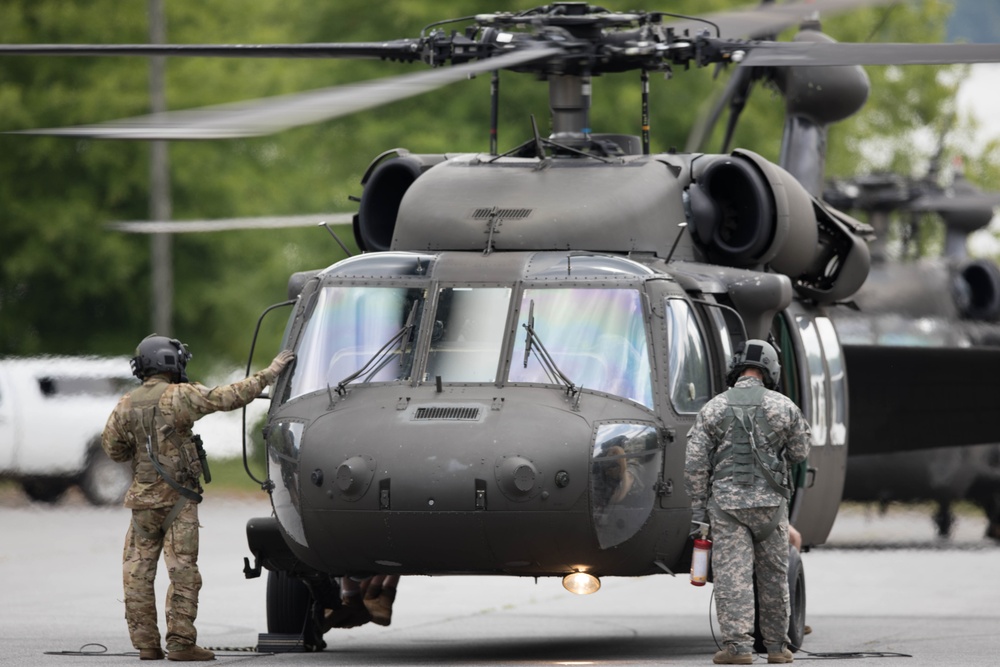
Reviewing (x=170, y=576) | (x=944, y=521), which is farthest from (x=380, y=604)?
(x=944, y=521)

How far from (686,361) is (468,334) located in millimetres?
1215

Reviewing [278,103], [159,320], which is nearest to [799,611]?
[278,103]

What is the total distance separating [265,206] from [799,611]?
23576mm

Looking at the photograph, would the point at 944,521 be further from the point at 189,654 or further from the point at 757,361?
the point at 189,654

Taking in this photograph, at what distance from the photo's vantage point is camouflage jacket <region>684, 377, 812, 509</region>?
36.4ft

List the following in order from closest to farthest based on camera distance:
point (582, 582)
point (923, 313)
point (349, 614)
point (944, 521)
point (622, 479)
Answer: point (622, 479)
point (582, 582)
point (349, 614)
point (923, 313)
point (944, 521)

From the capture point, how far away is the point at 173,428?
11.7 meters

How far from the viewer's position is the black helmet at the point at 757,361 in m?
11.3

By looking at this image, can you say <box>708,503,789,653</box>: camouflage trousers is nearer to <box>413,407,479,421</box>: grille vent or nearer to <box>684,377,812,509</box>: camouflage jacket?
<box>684,377,812,509</box>: camouflage jacket

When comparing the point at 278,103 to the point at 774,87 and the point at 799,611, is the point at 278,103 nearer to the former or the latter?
the point at 799,611

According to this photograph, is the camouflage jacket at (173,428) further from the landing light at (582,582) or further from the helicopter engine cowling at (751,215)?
the helicopter engine cowling at (751,215)

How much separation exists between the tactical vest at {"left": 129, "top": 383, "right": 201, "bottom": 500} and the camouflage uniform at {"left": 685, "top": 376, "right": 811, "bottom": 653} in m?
2.78

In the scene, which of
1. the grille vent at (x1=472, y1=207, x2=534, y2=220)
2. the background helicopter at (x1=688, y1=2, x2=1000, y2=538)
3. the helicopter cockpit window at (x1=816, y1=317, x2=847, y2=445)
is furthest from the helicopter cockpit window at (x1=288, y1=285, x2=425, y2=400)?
the background helicopter at (x1=688, y1=2, x2=1000, y2=538)

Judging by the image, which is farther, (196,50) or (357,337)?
(196,50)
